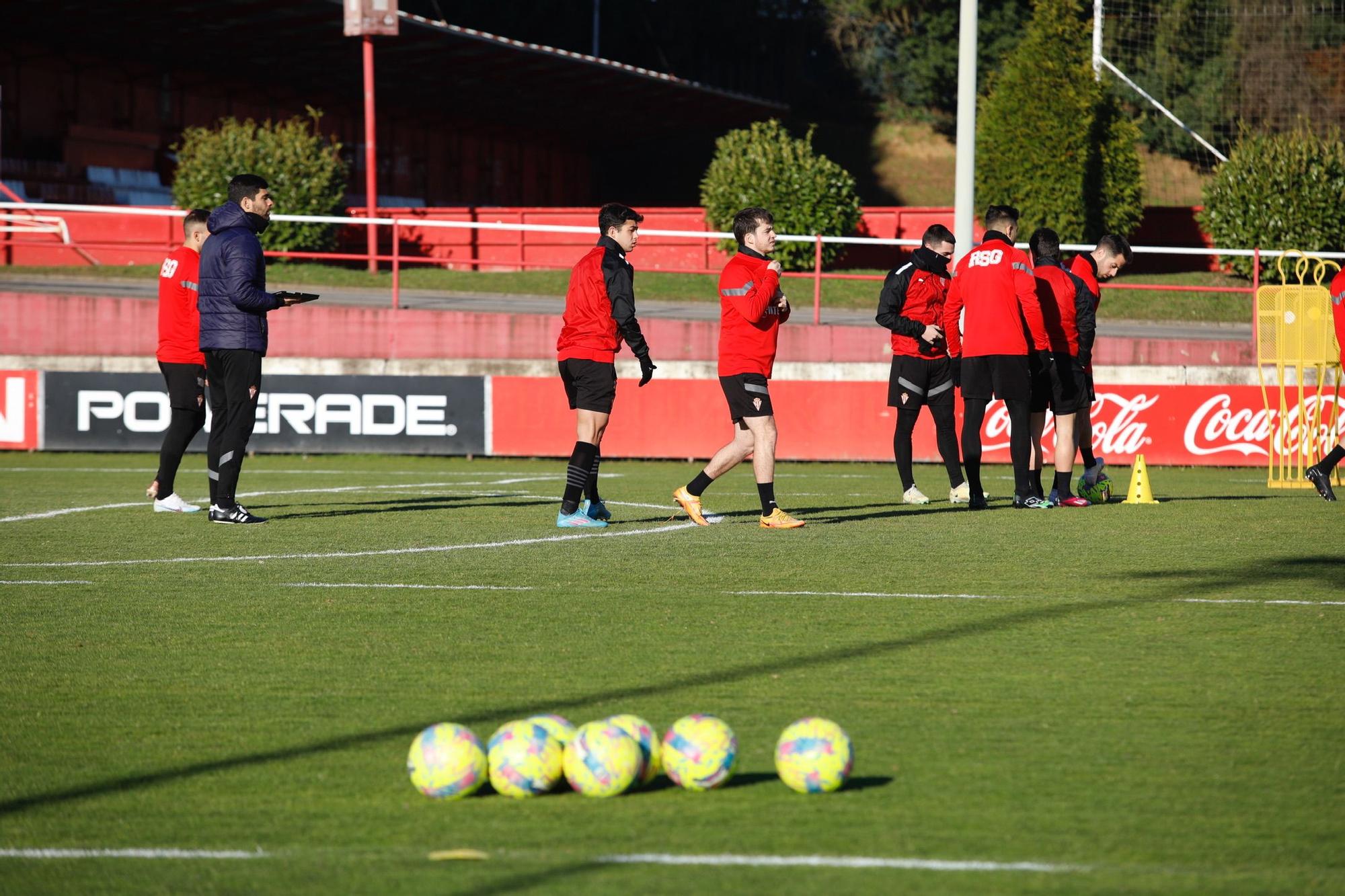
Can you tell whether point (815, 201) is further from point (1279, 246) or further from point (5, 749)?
point (5, 749)

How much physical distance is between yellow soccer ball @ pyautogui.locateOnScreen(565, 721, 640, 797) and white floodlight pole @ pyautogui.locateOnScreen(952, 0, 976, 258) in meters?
13.6

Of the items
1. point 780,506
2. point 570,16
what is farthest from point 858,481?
point 570,16

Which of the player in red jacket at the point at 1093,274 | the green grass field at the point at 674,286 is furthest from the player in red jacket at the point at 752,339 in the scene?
the green grass field at the point at 674,286

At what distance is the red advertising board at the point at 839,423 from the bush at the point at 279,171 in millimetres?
12294

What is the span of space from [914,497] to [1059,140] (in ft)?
66.0

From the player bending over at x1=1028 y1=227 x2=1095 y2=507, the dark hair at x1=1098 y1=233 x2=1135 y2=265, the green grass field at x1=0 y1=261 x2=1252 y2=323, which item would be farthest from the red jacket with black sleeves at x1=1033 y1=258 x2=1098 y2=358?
the green grass field at x1=0 y1=261 x2=1252 y2=323

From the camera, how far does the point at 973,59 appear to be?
56.9ft

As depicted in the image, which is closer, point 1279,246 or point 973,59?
point 973,59

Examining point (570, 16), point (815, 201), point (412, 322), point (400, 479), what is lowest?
point (400, 479)

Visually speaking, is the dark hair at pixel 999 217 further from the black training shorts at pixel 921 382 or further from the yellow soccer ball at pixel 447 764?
the yellow soccer ball at pixel 447 764

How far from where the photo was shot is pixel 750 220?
33.0ft

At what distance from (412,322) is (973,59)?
25.5ft

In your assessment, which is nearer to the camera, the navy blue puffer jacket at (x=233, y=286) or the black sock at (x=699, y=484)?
the navy blue puffer jacket at (x=233, y=286)

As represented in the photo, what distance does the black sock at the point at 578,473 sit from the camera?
10.4 m
